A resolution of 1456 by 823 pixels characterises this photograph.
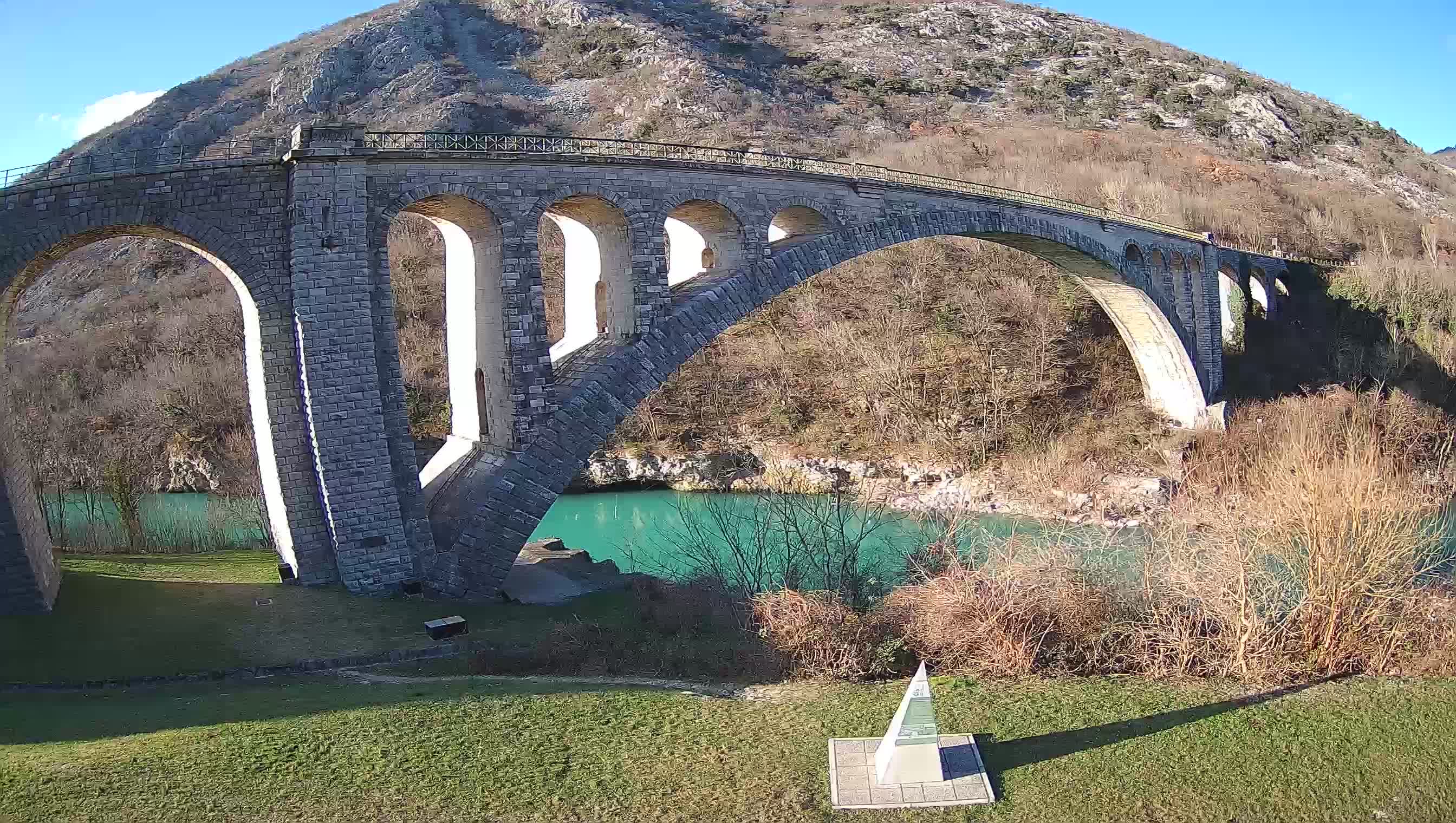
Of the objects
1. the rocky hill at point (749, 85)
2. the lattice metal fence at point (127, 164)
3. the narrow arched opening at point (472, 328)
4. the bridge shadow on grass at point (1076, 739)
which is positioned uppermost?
the rocky hill at point (749, 85)

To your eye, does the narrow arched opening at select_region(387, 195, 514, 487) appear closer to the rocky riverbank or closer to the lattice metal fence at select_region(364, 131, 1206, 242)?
the lattice metal fence at select_region(364, 131, 1206, 242)

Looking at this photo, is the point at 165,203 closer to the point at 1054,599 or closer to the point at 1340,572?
the point at 1054,599

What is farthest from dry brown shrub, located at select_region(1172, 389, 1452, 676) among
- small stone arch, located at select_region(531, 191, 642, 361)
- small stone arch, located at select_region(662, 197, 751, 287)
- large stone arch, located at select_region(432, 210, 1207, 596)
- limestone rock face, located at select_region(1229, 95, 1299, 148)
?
limestone rock face, located at select_region(1229, 95, 1299, 148)

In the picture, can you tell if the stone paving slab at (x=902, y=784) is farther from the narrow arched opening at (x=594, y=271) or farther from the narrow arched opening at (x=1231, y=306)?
the narrow arched opening at (x=1231, y=306)

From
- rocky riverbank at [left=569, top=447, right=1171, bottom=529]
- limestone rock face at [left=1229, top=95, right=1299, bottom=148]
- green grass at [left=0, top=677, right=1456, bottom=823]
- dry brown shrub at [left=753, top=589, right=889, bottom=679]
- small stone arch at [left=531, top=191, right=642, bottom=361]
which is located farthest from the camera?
limestone rock face at [left=1229, top=95, right=1299, bottom=148]

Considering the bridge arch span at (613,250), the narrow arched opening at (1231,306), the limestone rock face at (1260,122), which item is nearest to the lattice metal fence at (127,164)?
the bridge arch span at (613,250)
